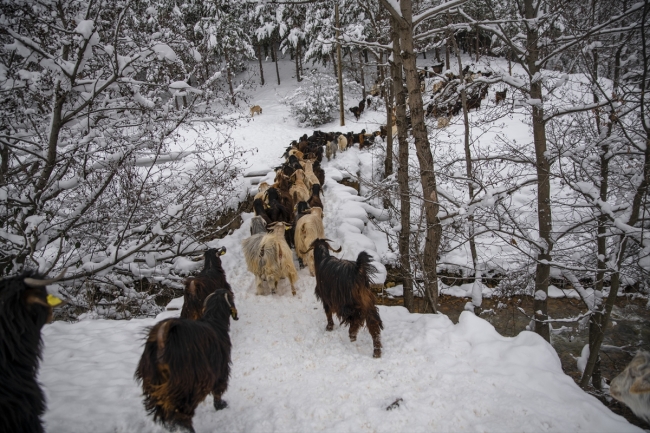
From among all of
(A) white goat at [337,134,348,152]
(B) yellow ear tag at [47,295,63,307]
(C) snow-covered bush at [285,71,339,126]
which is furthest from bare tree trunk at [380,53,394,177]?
(C) snow-covered bush at [285,71,339,126]

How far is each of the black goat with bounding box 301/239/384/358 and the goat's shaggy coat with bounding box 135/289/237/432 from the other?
1.73 meters

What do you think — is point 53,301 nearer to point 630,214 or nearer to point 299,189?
point 630,214

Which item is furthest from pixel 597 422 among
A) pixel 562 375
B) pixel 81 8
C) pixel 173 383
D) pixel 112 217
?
pixel 81 8

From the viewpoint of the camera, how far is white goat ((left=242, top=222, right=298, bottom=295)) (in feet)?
19.6

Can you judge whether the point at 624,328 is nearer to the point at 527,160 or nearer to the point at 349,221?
the point at 527,160

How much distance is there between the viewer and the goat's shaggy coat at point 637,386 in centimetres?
258

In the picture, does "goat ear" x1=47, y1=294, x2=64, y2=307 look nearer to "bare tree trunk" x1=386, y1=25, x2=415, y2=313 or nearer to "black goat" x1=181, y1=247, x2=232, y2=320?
"black goat" x1=181, y1=247, x2=232, y2=320

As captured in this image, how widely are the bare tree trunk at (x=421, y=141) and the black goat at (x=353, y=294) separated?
139 centimetres

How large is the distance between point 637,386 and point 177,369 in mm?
3423

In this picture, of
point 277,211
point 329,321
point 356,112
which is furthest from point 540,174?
point 356,112

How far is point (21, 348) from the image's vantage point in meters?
2.32

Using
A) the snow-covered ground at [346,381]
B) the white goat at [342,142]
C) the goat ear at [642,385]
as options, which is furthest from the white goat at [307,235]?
the white goat at [342,142]

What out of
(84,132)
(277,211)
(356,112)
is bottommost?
(277,211)

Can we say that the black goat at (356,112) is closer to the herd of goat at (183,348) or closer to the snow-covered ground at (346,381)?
the snow-covered ground at (346,381)
